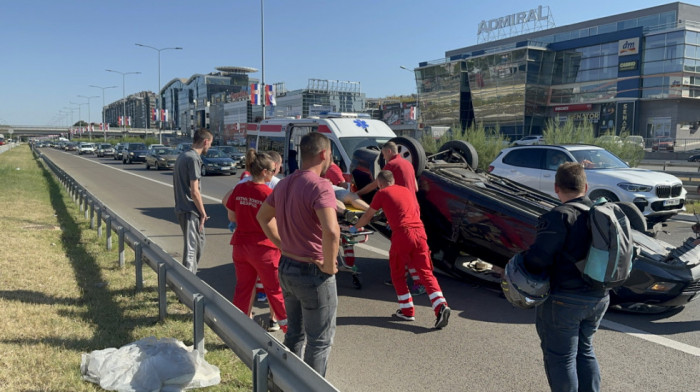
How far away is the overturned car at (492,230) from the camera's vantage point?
5.21 m

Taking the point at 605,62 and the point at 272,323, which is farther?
the point at 605,62

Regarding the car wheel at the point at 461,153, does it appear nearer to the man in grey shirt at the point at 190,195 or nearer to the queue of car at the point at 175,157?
the man in grey shirt at the point at 190,195

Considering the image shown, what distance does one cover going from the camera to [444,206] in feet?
22.3

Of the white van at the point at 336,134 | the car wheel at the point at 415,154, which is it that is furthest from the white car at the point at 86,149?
the car wheel at the point at 415,154

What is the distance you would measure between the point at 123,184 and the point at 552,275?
21.3 metres

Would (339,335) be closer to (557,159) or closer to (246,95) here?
(557,159)

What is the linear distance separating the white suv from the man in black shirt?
8364 mm

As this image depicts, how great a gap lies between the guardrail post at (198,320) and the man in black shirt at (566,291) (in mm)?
2338

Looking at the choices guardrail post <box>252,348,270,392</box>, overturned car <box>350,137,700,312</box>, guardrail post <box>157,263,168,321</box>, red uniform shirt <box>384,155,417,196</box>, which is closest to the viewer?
guardrail post <box>252,348,270,392</box>

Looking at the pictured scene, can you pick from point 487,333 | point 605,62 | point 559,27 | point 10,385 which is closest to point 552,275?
point 487,333

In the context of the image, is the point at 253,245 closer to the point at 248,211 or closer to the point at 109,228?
the point at 248,211

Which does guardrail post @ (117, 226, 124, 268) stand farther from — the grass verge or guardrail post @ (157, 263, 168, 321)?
guardrail post @ (157, 263, 168, 321)

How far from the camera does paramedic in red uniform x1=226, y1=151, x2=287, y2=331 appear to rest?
441cm

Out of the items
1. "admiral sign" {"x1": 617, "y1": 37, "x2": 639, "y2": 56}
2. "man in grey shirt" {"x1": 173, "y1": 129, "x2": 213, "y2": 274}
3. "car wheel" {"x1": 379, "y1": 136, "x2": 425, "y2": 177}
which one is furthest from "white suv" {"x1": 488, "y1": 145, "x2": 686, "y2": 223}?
"admiral sign" {"x1": 617, "y1": 37, "x2": 639, "y2": 56}
